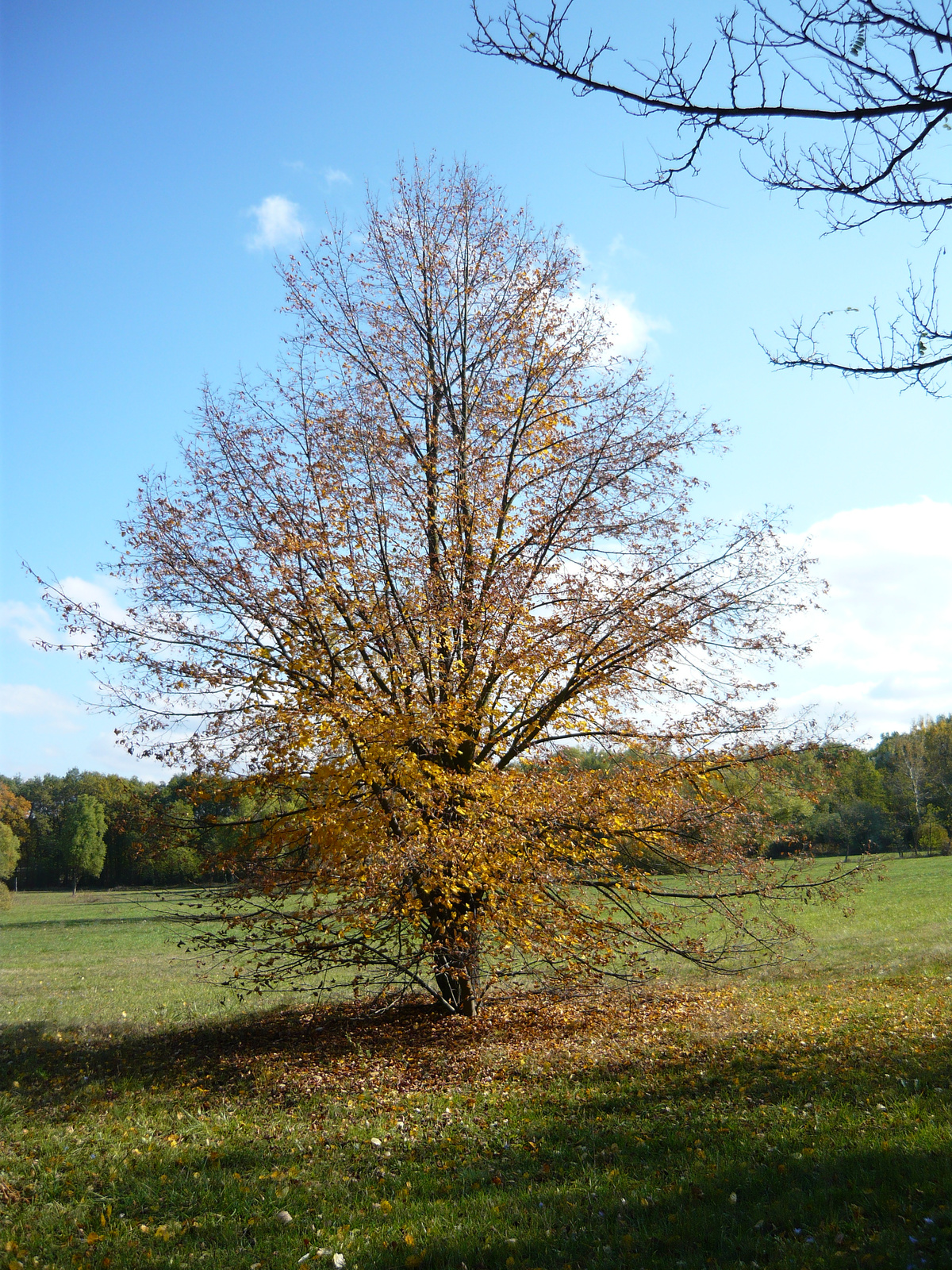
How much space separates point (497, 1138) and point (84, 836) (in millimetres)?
56887

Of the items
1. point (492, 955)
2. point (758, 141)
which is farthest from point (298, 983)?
point (758, 141)

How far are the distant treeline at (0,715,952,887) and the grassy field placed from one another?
2.30 metres

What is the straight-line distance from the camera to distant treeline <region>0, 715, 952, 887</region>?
29.6 ft

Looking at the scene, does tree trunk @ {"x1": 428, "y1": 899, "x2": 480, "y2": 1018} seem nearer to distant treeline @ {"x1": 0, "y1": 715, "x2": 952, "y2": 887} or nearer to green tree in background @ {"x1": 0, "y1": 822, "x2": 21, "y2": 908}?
distant treeline @ {"x1": 0, "y1": 715, "x2": 952, "y2": 887}

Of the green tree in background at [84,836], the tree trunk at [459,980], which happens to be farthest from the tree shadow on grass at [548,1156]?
the green tree in background at [84,836]

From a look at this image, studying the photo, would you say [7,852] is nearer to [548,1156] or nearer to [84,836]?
[84,836]

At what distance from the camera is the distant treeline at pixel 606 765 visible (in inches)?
356

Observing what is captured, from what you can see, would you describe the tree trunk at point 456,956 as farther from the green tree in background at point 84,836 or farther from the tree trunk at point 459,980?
the green tree in background at point 84,836

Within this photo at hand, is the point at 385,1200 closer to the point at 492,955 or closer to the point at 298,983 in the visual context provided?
the point at 492,955

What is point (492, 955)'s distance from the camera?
9.76 meters

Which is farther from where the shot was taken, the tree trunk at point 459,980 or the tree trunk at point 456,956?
the tree trunk at point 459,980

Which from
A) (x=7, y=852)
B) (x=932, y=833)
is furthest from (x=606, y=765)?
(x=932, y=833)

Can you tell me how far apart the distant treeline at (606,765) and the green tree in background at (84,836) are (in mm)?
350

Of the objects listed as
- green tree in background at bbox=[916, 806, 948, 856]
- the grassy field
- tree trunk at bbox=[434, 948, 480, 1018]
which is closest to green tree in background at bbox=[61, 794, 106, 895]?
the grassy field
